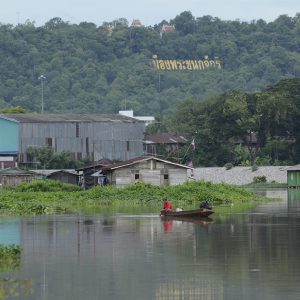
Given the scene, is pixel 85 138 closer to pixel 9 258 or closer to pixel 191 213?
pixel 191 213

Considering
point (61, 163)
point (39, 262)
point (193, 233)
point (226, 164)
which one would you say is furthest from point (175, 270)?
point (226, 164)

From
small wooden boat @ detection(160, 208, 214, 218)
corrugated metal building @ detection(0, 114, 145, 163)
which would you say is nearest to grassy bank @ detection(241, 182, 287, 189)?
corrugated metal building @ detection(0, 114, 145, 163)

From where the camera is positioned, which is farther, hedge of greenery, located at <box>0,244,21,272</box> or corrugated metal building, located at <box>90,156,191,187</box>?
corrugated metal building, located at <box>90,156,191,187</box>

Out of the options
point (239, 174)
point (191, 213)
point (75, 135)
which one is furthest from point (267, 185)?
point (191, 213)

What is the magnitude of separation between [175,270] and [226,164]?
271 ft

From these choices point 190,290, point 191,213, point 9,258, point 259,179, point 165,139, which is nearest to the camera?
Result: point 190,290

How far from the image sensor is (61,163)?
3927 inches

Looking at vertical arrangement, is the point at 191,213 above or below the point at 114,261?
above

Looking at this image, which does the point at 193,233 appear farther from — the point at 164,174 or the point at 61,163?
the point at 61,163

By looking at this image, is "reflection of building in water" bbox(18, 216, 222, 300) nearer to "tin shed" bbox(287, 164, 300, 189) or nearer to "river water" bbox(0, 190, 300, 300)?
"river water" bbox(0, 190, 300, 300)

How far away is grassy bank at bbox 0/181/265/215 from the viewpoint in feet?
195

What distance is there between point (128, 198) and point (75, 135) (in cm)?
3700

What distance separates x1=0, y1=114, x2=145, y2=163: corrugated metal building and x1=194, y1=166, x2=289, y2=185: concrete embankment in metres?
6.31

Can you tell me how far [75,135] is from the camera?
10269cm
